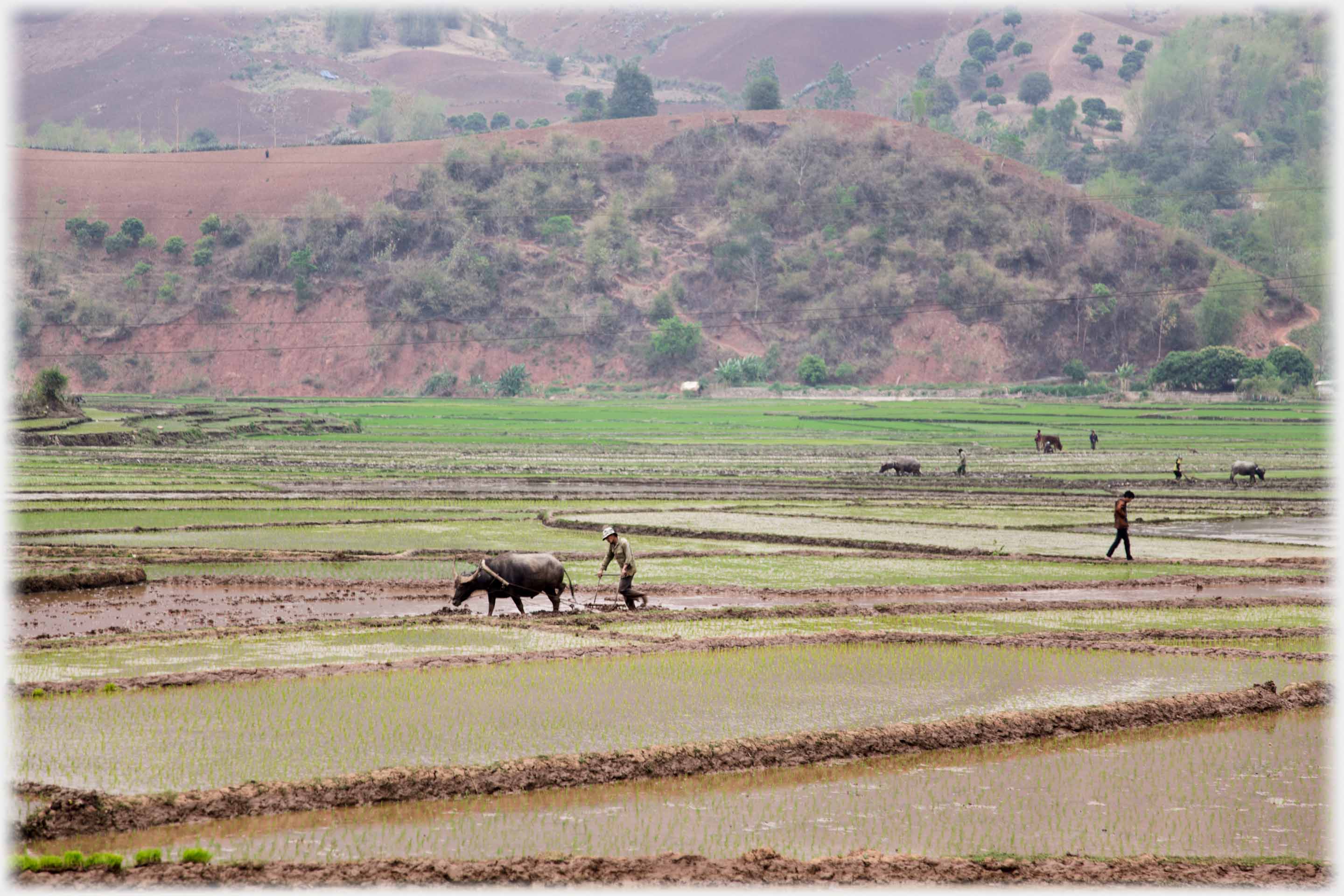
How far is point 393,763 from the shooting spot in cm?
1251

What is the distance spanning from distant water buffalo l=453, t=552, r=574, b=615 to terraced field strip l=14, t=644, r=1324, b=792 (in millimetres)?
3519

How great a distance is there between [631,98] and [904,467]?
406 feet

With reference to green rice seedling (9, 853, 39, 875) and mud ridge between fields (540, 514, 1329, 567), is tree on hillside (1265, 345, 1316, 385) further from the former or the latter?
green rice seedling (9, 853, 39, 875)

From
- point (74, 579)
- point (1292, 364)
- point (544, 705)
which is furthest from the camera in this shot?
point (1292, 364)

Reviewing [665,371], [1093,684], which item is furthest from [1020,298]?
[1093,684]

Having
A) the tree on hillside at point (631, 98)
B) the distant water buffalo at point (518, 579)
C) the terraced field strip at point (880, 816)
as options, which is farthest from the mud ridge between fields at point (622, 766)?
the tree on hillside at point (631, 98)

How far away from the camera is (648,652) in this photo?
17828 millimetres

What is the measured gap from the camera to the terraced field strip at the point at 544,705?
12.6 meters

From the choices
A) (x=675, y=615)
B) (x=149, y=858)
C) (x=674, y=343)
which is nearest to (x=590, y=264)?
(x=674, y=343)

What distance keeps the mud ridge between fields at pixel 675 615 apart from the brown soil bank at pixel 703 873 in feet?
28.7

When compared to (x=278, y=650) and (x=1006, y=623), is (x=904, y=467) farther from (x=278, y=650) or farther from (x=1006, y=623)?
(x=278, y=650)

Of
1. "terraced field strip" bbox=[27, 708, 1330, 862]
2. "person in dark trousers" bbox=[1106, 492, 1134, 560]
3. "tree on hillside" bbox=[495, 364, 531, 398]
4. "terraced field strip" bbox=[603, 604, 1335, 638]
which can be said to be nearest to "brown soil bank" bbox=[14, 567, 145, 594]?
"terraced field strip" bbox=[603, 604, 1335, 638]

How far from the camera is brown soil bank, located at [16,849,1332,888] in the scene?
31.7ft

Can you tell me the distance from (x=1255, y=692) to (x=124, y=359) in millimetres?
115966
